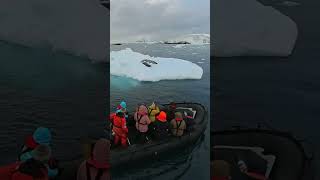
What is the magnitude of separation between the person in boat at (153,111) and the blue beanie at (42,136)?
4.37 ft

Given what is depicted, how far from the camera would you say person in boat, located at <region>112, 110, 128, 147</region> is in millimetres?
3479

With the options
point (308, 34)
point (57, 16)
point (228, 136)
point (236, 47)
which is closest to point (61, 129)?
point (57, 16)

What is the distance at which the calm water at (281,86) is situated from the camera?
246cm

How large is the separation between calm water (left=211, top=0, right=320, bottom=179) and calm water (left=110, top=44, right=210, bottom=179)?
1.01m

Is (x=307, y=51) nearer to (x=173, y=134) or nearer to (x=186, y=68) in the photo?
(x=186, y=68)

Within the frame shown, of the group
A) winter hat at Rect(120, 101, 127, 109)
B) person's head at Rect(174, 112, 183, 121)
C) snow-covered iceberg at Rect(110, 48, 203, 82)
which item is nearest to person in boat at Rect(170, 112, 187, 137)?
person's head at Rect(174, 112, 183, 121)

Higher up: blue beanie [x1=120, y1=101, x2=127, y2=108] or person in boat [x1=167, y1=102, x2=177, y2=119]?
blue beanie [x1=120, y1=101, x2=127, y2=108]

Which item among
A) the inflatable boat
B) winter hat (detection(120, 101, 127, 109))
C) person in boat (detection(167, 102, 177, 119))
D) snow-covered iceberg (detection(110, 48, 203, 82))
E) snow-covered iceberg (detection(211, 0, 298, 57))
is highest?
snow-covered iceberg (detection(211, 0, 298, 57))

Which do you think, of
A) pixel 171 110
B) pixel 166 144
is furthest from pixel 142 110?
pixel 166 144

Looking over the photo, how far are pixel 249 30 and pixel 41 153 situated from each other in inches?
65.5

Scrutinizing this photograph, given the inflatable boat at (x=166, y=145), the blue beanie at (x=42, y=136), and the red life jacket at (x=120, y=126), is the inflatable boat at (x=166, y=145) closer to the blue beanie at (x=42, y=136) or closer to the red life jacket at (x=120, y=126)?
the red life jacket at (x=120, y=126)

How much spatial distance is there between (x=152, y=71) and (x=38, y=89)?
1587mm

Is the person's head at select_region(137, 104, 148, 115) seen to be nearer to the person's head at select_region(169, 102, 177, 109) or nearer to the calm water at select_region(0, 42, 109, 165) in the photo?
the person's head at select_region(169, 102, 177, 109)

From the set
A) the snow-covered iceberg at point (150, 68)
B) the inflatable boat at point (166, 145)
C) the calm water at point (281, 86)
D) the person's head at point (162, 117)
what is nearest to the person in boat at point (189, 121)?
the inflatable boat at point (166, 145)
